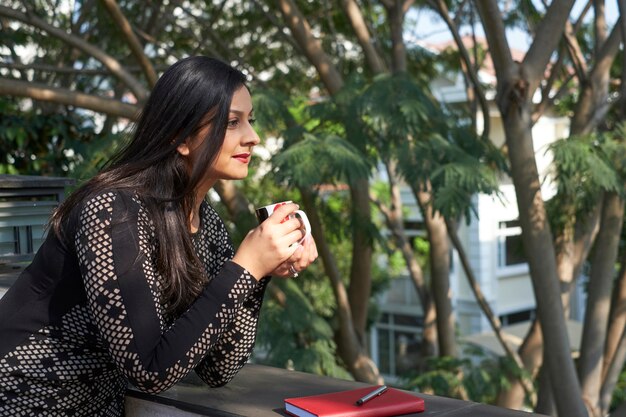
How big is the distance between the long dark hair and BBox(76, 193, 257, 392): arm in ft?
0.36

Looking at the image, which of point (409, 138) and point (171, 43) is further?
point (171, 43)

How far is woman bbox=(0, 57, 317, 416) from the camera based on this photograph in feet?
5.90

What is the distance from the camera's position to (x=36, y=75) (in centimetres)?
922

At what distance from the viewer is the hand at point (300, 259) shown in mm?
2021

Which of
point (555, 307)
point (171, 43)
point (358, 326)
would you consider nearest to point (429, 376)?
point (358, 326)

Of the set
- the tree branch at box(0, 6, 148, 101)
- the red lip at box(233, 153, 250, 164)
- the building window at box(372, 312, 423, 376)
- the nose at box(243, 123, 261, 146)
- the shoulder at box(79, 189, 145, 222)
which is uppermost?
the tree branch at box(0, 6, 148, 101)

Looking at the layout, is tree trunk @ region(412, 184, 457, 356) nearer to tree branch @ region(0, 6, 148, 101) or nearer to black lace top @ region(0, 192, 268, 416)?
tree branch @ region(0, 6, 148, 101)

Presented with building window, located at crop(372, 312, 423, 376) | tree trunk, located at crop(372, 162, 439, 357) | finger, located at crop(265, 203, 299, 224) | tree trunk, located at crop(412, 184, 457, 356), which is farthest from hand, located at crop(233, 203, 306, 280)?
building window, located at crop(372, 312, 423, 376)

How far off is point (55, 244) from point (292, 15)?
476 centimetres

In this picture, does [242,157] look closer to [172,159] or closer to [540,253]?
[172,159]

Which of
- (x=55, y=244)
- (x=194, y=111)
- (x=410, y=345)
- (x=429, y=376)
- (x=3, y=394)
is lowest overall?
(x=410, y=345)

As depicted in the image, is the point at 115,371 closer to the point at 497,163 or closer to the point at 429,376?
the point at 497,163

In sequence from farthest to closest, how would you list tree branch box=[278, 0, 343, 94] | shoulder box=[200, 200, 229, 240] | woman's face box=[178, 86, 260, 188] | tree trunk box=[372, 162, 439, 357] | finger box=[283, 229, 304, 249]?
tree trunk box=[372, 162, 439, 357] → tree branch box=[278, 0, 343, 94] → shoulder box=[200, 200, 229, 240] → woman's face box=[178, 86, 260, 188] → finger box=[283, 229, 304, 249]

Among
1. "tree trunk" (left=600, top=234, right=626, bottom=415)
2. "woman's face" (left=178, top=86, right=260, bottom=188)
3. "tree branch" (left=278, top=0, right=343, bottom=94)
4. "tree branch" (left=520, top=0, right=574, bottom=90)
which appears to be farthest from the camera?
"tree trunk" (left=600, top=234, right=626, bottom=415)
